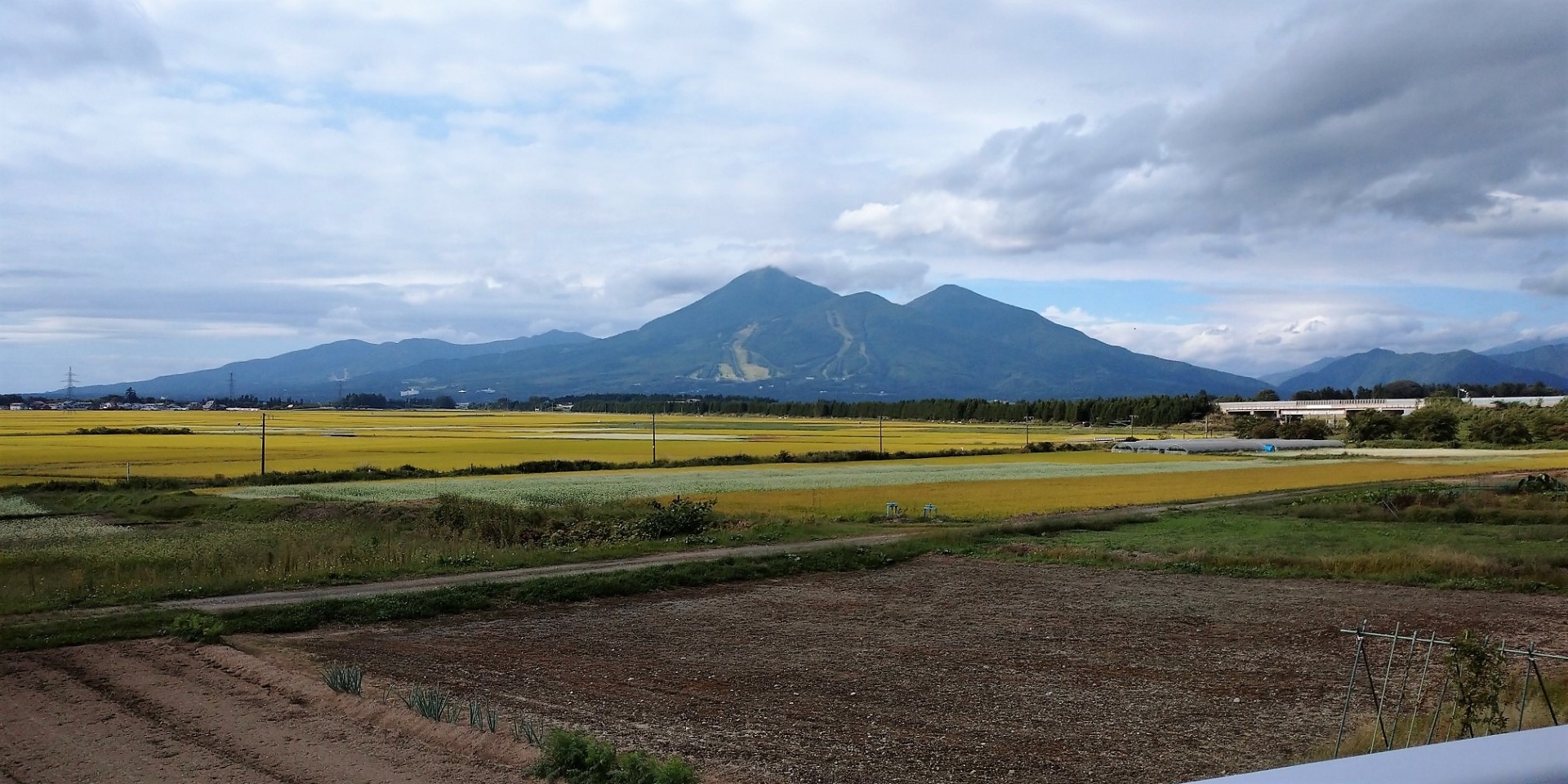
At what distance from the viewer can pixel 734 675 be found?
10789mm

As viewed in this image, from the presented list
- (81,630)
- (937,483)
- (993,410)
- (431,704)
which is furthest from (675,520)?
(993,410)

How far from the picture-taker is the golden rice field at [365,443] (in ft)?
167

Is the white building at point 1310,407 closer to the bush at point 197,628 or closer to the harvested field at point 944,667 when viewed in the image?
the harvested field at point 944,667

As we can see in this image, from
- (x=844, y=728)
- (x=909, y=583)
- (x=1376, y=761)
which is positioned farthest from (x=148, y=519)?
(x=1376, y=761)

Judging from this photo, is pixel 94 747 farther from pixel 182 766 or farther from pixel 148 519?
pixel 148 519

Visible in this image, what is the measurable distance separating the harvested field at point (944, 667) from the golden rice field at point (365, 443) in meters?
40.3

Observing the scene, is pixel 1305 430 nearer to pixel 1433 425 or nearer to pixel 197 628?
pixel 1433 425

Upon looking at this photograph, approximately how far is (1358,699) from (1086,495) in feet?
95.1

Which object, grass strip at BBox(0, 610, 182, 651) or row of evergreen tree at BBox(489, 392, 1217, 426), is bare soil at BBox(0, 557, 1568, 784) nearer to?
grass strip at BBox(0, 610, 182, 651)

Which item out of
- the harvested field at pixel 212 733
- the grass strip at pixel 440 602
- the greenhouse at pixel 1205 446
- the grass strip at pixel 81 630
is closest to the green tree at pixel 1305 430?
the greenhouse at pixel 1205 446

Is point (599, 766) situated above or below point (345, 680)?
above

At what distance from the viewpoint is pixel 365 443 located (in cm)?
7044

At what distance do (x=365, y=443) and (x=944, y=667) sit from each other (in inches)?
2630

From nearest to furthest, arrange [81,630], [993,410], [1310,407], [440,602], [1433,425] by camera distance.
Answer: [81,630] → [440,602] → [1433,425] → [1310,407] → [993,410]
